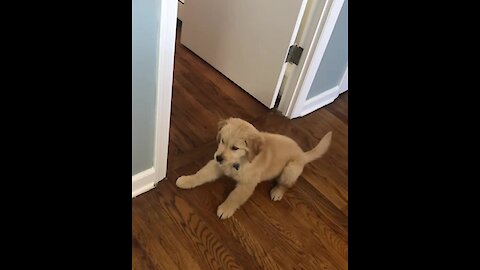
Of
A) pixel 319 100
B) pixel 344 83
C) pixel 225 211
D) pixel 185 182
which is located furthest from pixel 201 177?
pixel 344 83

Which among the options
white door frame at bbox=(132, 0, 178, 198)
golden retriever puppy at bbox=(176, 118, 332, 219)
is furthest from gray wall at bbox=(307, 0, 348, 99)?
white door frame at bbox=(132, 0, 178, 198)

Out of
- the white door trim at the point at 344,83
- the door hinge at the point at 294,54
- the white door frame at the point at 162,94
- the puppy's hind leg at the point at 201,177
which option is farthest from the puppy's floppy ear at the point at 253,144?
the white door trim at the point at 344,83

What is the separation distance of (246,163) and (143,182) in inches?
15.7

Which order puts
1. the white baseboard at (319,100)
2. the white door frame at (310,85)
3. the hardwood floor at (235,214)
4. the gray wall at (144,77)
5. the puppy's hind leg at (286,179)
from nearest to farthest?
the gray wall at (144,77) < the hardwood floor at (235,214) < the puppy's hind leg at (286,179) < the white door frame at (310,85) < the white baseboard at (319,100)

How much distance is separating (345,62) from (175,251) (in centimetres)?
133

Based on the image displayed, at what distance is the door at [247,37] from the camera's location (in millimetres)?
1760

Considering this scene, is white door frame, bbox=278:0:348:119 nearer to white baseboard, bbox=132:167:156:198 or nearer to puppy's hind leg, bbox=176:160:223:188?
puppy's hind leg, bbox=176:160:223:188

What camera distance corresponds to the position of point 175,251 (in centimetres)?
129

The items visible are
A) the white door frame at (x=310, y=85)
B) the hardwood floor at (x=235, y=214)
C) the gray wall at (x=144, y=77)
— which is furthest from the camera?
the white door frame at (x=310, y=85)

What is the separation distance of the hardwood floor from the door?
21 centimetres

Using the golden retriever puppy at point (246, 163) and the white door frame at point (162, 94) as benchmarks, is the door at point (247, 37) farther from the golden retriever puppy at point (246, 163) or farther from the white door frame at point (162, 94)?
the white door frame at point (162, 94)

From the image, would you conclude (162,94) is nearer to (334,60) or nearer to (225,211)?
Result: (225,211)

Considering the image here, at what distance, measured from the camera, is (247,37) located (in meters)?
1.94

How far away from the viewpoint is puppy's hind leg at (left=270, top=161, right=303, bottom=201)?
60.1 inches
